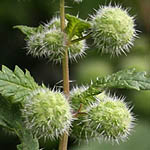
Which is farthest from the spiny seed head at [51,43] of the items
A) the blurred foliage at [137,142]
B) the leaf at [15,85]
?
the blurred foliage at [137,142]

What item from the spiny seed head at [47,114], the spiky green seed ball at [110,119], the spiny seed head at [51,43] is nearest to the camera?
the spiny seed head at [47,114]

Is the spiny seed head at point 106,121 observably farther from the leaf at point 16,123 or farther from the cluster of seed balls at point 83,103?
the leaf at point 16,123

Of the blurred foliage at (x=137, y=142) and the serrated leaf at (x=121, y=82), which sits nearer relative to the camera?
the serrated leaf at (x=121, y=82)

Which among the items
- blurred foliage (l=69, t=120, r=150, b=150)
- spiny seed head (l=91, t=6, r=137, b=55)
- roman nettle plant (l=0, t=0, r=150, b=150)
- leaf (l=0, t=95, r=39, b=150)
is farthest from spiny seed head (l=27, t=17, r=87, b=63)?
blurred foliage (l=69, t=120, r=150, b=150)

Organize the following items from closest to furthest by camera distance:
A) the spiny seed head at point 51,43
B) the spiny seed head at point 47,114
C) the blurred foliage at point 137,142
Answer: the spiny seed head at point 47,114 < the spiny seed head at point 51,43 < the blurred foliage at point 137,142

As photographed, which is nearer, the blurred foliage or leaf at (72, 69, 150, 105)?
leaf at (72, 69, 150, 105)

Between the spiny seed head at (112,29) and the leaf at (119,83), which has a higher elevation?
the spiny seed head at (112,29)

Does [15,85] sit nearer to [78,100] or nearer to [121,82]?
[78,100]

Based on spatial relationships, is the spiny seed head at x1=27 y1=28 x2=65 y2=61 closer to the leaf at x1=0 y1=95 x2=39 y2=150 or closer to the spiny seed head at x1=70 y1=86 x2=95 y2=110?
the spiny seed head at x1=70 y1=86 x2=95 y2=110
